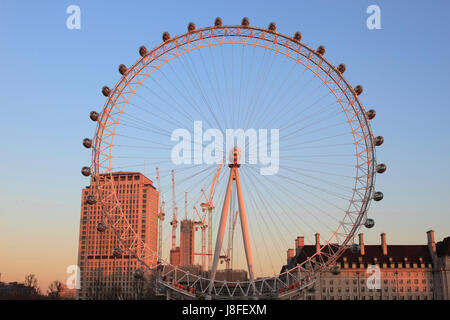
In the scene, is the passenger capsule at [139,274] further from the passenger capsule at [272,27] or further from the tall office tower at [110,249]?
the tall office tower at [110,249]

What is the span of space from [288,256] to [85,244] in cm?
9574

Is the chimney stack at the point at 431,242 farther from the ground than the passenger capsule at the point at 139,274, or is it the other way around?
the chimney stack at the point at 431,242

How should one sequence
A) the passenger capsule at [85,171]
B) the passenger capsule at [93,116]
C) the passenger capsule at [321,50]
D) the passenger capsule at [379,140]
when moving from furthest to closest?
the passenger capsule at [321,50] < the passenger capsule at [379,140] < the passenger capsule at [93,116] < the passenger capsule at [85,171]

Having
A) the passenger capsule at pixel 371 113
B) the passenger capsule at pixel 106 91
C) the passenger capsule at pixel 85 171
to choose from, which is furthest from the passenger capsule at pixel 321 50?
the passenger capsule at pixel 85 171

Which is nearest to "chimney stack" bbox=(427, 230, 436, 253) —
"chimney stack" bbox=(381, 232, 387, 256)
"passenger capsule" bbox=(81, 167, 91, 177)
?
"chimney stack" bbox=(381, 232, 387, 256)

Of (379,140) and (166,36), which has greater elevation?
(166,36)

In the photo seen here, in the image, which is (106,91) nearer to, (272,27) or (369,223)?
(272,27)

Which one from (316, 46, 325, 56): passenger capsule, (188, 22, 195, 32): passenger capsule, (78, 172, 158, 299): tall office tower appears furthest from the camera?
(78, 172, 158, 299): tall office tower

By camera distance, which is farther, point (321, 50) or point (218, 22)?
point (321, 50)

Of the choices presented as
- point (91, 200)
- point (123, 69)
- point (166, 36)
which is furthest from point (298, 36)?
point (91, 200)

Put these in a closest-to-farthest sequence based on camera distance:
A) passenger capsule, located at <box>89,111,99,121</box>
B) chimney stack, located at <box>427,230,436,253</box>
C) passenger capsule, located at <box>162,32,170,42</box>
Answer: passenger capsule, located at <box>89,111,99,121</box>
passenger capsule, located at <box>162,32,170,42</box>
chimney stack, located at <box>427,230,436,253</box>

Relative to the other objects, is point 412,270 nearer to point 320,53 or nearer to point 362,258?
point 362,258

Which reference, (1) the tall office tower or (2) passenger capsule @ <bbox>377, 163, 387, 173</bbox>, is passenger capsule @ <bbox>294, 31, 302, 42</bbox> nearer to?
(2) passenger capsule @ <bbox>377, 163, 387, 173</bbox>
